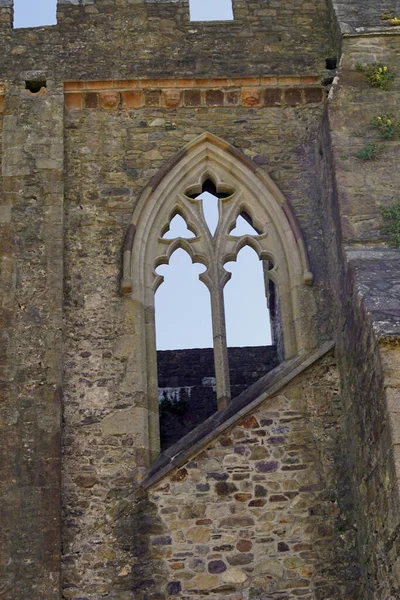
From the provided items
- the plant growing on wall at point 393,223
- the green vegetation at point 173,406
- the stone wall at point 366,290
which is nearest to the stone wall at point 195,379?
the green vegetation at point 173,406

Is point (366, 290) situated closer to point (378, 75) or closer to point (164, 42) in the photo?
point (378, 75)

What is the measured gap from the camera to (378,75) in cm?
1046

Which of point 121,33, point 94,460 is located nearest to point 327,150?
point 121,33

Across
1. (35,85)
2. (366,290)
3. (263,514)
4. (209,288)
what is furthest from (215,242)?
(263,514)

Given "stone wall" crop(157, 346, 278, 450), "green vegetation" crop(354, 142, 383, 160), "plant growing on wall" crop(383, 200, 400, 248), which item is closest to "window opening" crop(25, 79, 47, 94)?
"stone wall" crop(157, 346, 278, 450)

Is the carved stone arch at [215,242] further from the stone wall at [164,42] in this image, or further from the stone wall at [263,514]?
the stone wall at [164,42]

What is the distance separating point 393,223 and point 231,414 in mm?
2040

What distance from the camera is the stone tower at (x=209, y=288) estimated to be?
8727 mm

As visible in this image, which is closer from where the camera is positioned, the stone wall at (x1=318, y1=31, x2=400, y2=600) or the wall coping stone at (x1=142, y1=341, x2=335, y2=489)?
the stone wall at (x1=318, y1=31, x2=400, y2=600)

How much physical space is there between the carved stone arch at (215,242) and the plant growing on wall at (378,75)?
130 cm

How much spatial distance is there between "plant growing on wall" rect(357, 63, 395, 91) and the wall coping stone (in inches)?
98.1

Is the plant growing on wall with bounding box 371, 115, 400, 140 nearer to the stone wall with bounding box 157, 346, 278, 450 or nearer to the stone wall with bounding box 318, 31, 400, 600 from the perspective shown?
the stone wall with bounding box 318, 31, 400, 600

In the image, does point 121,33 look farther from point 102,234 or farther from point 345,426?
point 345,426

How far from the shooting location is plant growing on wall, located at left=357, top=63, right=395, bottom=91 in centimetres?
1045
